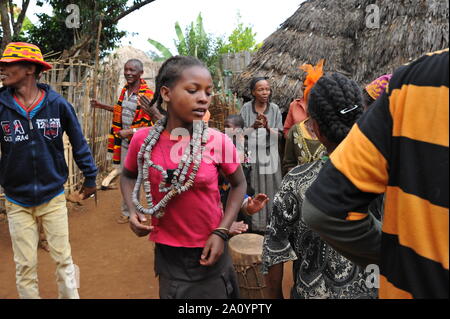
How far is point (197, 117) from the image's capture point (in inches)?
79.7

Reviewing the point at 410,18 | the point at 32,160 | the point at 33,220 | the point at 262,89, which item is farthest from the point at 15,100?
the point at 410,18

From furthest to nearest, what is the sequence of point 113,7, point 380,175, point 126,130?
1. point 113,7
2. point 126,130
3. point 380,175

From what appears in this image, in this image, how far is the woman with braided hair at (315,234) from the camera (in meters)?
1.58

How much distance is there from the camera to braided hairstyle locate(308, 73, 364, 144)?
1.57 meters

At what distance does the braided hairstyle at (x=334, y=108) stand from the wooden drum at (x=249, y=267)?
1921mm

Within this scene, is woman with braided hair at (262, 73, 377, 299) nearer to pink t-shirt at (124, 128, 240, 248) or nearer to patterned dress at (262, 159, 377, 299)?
patterned dress at (262, 159, 377, 299)

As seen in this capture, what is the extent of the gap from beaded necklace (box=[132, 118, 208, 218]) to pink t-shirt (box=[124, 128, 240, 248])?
0.03m

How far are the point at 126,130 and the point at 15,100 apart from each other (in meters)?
2.06

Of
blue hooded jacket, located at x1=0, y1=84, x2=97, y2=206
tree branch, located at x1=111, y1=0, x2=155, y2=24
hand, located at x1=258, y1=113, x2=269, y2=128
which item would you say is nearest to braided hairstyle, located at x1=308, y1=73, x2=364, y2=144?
blue hooded jacket, located at x1=0, y1=84, x2=97, y2=206

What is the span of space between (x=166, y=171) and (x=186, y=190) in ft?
0.45

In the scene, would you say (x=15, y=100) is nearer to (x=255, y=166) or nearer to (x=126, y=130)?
(x=126, y=130)
